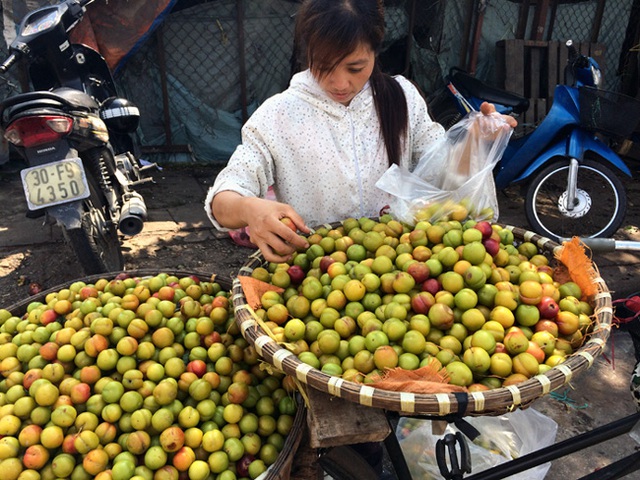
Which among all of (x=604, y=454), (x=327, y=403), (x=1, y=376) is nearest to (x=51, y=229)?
(x=1, y=376)

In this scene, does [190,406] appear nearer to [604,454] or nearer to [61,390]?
[61,390]

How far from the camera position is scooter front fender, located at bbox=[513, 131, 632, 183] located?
4437 mm

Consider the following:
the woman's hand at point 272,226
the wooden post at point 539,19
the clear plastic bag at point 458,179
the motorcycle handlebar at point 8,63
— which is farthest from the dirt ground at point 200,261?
the wooden post at point 539,19

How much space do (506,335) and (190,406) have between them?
1.10 m

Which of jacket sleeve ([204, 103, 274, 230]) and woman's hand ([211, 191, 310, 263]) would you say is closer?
woman's hand ([211, 191, 310, 263])

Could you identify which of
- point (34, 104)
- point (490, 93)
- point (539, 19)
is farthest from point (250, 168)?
point (539, 19)

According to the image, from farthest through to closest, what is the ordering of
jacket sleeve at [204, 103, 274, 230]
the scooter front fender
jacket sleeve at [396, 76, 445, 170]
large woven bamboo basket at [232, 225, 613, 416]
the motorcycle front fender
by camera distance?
the scooter front fender < the motorcycle front fender < jacket sleeve at [396, 76, 445, 170] < jacket sleeve at [204, 103, 274, 230] < large woven bamboo basket at [232, 225, 613, 416]

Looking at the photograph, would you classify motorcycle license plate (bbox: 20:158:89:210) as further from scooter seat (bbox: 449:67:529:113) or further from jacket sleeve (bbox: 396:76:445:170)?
scooter seat (bbox: 449:67:529:113)

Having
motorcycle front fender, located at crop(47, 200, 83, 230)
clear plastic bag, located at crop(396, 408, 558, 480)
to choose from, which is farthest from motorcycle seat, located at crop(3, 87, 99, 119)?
clear plastic bag, located at crop(396, 408, 558, 480)

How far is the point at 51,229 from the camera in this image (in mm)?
4637

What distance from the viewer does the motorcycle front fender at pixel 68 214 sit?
2934 millimetres

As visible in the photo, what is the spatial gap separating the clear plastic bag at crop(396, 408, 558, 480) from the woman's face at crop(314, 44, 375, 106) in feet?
5.63

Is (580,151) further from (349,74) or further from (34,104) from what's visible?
(34,104)

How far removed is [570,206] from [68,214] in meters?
4.05
